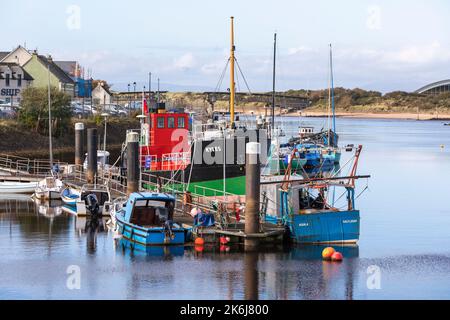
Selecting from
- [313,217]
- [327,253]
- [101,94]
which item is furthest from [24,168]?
[101,94]

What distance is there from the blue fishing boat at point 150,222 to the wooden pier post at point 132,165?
19.4 feet

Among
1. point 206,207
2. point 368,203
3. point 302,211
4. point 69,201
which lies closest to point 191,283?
point 302,211

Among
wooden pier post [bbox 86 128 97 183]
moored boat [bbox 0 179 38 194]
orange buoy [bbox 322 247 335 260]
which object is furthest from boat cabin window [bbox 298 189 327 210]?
moored boat [bbox 0 179 38 194]

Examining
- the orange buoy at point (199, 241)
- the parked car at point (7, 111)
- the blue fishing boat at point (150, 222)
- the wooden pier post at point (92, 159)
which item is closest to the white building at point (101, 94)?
the parked car at point (7, 111)

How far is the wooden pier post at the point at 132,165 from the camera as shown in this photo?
153 ft

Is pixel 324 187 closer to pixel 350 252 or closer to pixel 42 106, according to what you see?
pixel 350 252

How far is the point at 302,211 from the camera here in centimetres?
3941

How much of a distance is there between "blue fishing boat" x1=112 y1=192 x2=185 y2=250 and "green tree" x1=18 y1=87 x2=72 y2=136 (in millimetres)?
50107

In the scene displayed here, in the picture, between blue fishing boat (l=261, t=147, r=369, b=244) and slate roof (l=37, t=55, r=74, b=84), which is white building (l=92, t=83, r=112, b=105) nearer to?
slate roof (l=37, t=55, r=74, b=84)

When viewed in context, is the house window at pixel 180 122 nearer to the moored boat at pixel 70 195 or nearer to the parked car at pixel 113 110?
the moored boat at pixel 70 195

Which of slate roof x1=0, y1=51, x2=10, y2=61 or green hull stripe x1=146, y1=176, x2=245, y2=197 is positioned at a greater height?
slate roof x1=0, y1=51, x2=10, y2=61

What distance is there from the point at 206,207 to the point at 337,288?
12138 millimetres

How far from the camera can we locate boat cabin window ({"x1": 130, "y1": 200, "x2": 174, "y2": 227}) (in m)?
39.2

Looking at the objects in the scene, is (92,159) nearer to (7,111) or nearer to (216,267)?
(216,267)
